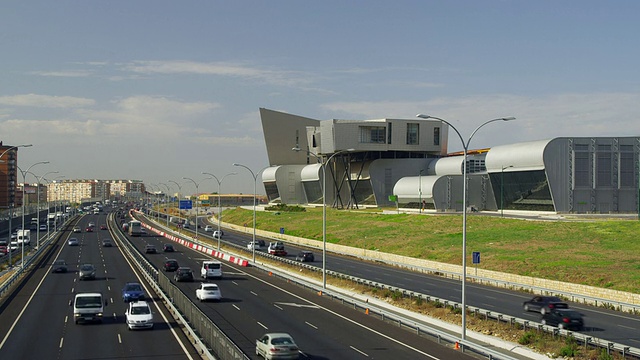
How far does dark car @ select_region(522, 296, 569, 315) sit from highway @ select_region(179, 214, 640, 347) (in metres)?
0.43

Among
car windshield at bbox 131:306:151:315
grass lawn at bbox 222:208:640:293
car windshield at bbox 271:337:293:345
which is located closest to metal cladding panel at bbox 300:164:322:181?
grass lawn at bbox 222:208:640:293

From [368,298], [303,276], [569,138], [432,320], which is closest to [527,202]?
[569,138]

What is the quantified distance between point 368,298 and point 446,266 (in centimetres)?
Result: 2254

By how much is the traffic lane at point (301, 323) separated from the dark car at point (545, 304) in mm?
9536

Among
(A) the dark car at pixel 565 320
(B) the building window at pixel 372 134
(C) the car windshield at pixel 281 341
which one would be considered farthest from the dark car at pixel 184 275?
(B) the building window at pixel 372 134

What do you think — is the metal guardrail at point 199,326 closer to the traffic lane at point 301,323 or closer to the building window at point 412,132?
the traffic lane at point 301,323

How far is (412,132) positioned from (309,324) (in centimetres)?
12537

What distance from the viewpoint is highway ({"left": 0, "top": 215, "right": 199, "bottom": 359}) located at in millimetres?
29547

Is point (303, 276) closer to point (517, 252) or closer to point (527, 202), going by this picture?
point (517, 252)

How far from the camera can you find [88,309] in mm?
37625

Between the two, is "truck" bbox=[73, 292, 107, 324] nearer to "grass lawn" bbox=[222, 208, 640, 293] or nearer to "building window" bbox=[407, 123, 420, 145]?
"grass lawn" bbox=[222, 208, 640, 293]

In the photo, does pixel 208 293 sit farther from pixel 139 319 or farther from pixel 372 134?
pixel 372 134

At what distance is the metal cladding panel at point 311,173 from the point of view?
184988 mm

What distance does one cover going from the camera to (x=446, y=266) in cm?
6906
